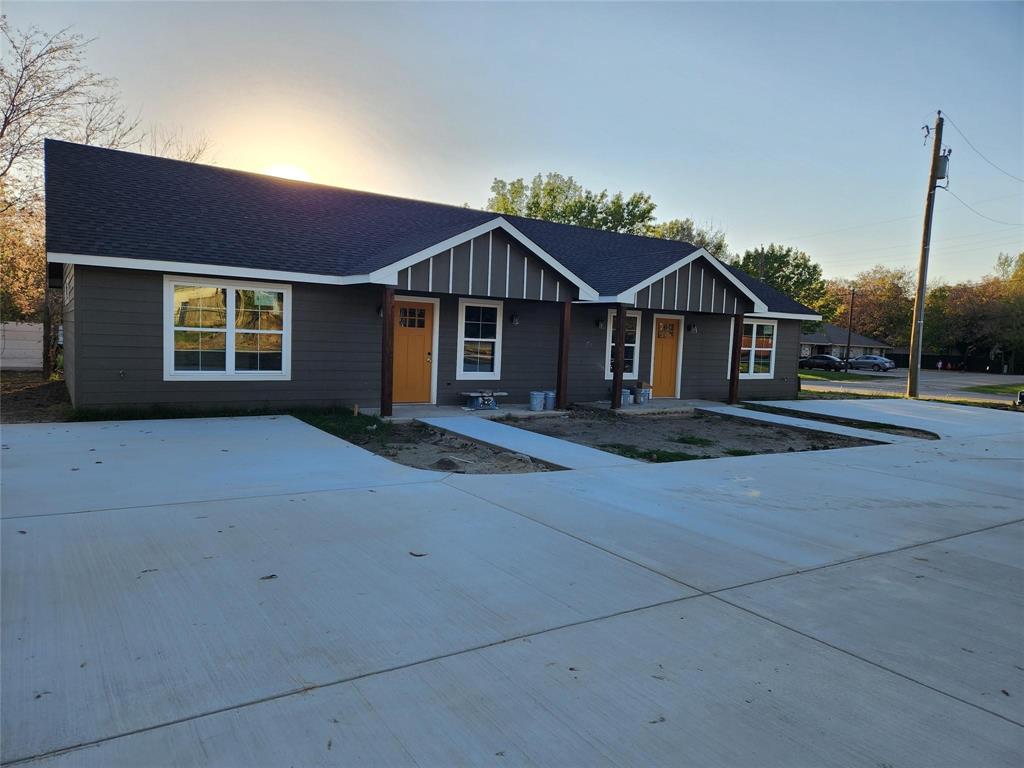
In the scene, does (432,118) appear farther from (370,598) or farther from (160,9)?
(370,598)

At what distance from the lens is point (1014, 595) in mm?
4508

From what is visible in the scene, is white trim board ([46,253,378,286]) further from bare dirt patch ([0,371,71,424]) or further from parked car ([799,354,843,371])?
parked car ([799,354,843,371])

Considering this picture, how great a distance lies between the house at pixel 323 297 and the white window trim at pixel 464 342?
32 millimetres

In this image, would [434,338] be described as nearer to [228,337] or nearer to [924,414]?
[228,337]

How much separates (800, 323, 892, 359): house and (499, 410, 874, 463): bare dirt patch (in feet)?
162

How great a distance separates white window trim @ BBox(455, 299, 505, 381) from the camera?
13.9 m

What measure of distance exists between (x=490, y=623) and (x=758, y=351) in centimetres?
1707

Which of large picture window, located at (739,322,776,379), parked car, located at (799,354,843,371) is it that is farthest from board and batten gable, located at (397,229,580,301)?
parked car, located at (799,354,843,371)

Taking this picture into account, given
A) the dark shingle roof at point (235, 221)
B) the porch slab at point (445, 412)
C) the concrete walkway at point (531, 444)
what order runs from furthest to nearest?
the porch slab at point (445, 412), the dark shingle roof at point (235, 221), the concrete walkway at point (531, 444)

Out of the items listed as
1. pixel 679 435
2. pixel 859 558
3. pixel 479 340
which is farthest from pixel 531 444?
pixel 859 558

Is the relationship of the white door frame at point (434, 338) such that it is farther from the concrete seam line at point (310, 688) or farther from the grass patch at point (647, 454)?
the concrete seam line at point (310, 688)

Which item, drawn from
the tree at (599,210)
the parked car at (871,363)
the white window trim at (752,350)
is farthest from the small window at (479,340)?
the parked car at (871,363)

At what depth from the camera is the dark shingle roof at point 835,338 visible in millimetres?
61206

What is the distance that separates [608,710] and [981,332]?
67.8m
